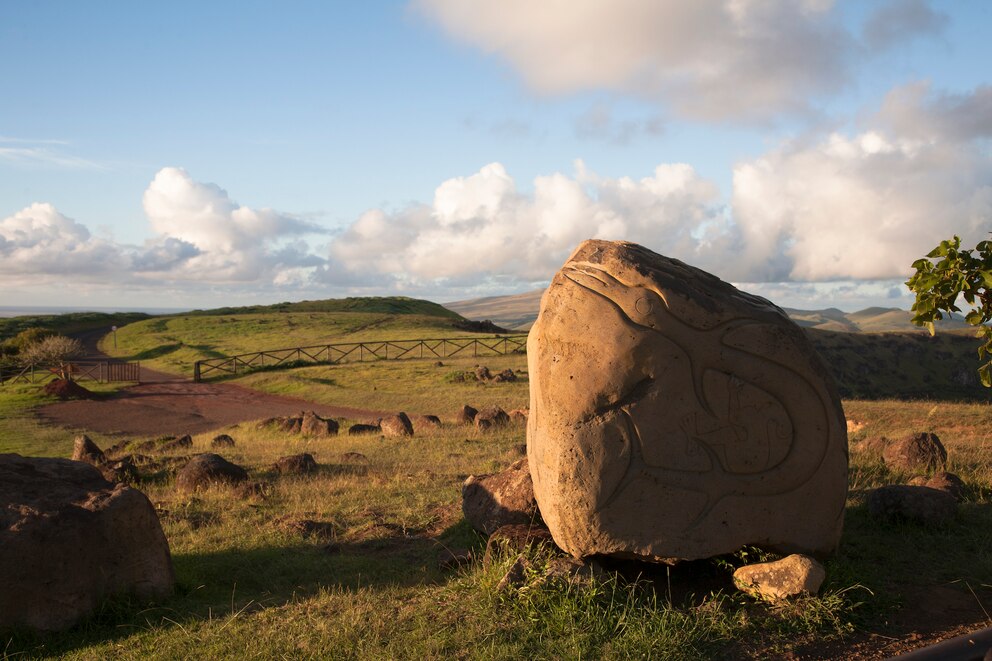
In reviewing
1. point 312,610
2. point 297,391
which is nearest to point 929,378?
point 297,391

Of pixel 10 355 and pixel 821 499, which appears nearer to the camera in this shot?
pixel 821 499

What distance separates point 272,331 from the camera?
212 feet

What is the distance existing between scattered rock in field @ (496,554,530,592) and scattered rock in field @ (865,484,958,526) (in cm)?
503

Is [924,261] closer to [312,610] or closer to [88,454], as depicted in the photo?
[312,610]

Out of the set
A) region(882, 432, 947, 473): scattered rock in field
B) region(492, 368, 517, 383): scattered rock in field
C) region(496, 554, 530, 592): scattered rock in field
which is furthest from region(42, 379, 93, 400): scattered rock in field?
region(882, 432, 947, 473): scattered rock in field

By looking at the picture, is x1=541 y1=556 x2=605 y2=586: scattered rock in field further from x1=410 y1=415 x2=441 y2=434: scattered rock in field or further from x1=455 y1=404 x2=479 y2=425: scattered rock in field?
x1=455 y1=404 x2=479 y2=425: scattered rock in field

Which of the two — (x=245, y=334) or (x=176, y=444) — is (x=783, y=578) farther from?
(x=245, y=334)

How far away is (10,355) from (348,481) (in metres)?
44.1

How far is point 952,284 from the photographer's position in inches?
270

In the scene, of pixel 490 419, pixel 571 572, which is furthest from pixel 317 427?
pixel 571 572

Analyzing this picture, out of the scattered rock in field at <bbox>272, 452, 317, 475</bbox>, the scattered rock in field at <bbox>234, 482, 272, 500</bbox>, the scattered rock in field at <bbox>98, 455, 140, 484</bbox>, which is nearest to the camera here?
the scattered rock in field at <bbox>234, 482, 272, 500</bbox>

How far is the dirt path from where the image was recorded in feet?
91.1

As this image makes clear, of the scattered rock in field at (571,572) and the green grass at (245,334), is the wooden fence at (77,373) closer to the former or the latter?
the green grass at (245,334)

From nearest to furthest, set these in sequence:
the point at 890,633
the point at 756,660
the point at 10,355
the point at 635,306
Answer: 1. the point at 756,660
2. the point at 890,633
3. the point at 635,306
4. the point at 10,355
